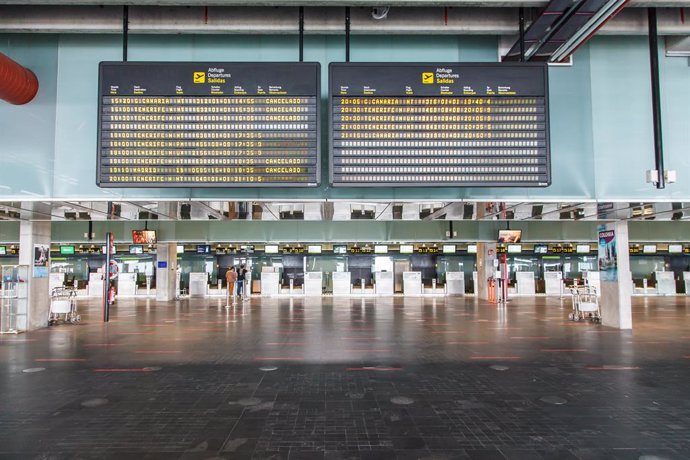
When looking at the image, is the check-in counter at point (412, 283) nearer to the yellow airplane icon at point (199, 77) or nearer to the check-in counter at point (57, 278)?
the check-in counter at point (57, 278)

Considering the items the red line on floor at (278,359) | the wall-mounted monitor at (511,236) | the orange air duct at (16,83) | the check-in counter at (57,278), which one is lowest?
the red line on floor at (278,359)

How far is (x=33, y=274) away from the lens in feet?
35.6

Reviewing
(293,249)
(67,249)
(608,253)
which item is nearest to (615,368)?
(608,253)

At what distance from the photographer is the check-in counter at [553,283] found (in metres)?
23.2

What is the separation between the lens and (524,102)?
4.68m

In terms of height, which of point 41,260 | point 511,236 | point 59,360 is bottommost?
point 59,360

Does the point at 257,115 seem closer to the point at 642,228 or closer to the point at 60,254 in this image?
the point at 642,228

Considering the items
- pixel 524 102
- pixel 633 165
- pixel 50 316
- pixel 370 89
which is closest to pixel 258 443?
pixel 370 89

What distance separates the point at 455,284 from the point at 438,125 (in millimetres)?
19939

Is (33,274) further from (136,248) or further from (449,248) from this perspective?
(449,248)

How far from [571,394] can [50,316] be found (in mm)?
12812

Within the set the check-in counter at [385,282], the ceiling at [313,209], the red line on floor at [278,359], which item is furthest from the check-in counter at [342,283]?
the red line on floor at [278,359]

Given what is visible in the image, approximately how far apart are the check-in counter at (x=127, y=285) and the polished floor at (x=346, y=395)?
531 inches

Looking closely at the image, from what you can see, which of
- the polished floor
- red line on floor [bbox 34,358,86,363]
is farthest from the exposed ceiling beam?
red line on floor [bbox 34,358,86,363]
